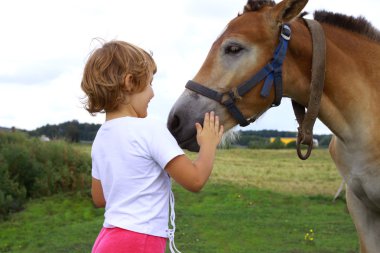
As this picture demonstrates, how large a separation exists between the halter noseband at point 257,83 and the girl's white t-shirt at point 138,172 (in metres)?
0.68

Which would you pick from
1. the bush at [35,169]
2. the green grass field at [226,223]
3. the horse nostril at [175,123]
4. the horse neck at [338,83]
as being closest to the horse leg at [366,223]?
the horse neck at [338,83]

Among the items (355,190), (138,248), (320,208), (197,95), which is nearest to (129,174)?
(138,248)

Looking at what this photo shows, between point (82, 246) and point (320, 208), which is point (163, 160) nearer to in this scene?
point (82, 246)

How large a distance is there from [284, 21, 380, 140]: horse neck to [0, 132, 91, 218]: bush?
1153 centimetres

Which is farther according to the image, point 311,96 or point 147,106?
point 311,96

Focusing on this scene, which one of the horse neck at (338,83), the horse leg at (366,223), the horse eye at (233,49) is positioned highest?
the horse eye at (233,49)

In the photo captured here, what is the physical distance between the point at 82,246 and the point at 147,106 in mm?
7285

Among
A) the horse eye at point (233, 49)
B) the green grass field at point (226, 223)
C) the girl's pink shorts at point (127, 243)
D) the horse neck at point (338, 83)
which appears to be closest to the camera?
the girl's pink shorts at point (127, 243)

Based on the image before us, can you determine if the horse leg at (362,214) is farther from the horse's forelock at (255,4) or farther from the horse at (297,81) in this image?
the horse's forelock at (255,4)

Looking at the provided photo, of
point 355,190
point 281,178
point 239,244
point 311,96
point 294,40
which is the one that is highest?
point 294,40

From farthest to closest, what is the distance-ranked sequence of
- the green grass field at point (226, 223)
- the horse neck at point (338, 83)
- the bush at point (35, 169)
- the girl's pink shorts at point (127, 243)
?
the bush at point (35, 169), the green grass field at point (226, 223), the horse neck at point (338, 83), the girl's pink shorts at point (127, 243)

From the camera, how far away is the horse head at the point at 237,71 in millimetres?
3193

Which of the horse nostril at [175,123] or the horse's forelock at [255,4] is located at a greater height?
the horse's forelock at [255,4]

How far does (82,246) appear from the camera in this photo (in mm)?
9477
